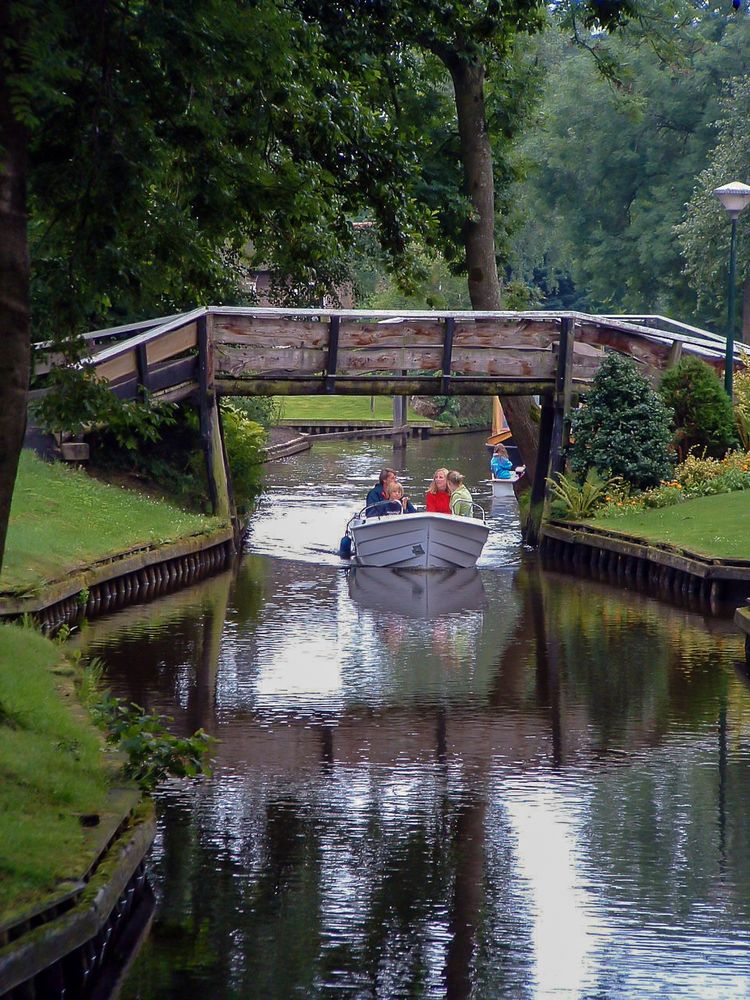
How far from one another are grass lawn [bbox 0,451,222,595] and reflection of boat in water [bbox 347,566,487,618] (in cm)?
298

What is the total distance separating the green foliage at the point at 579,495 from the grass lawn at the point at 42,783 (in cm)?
1541

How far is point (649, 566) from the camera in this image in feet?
76.1

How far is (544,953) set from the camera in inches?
318

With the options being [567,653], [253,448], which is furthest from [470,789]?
[253,448]

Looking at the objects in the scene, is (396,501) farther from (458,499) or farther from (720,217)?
(720,217)

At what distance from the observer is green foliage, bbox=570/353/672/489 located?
26.3 m

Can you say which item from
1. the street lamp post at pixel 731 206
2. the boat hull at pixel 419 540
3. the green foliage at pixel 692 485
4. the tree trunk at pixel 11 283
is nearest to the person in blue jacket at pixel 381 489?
the boat hull at pixel 419 540

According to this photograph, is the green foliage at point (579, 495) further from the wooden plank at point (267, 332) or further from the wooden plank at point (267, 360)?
the wooden plank at point (267, 332)

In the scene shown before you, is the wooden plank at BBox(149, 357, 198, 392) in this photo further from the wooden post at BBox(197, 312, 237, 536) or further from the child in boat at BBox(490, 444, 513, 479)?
the child in boat at BBox(490, 444, 513, 479)

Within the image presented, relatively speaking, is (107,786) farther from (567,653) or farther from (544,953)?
(567,653)

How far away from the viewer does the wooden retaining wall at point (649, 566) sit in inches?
814

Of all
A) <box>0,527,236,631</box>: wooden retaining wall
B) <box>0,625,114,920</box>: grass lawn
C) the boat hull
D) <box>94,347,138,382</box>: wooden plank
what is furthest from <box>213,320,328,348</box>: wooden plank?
<box>0,625,114,920</box>: grass lawn

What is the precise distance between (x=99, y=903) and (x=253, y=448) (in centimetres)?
2319

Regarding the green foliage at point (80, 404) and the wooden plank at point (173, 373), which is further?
the wooden plank at point (173, 373)
